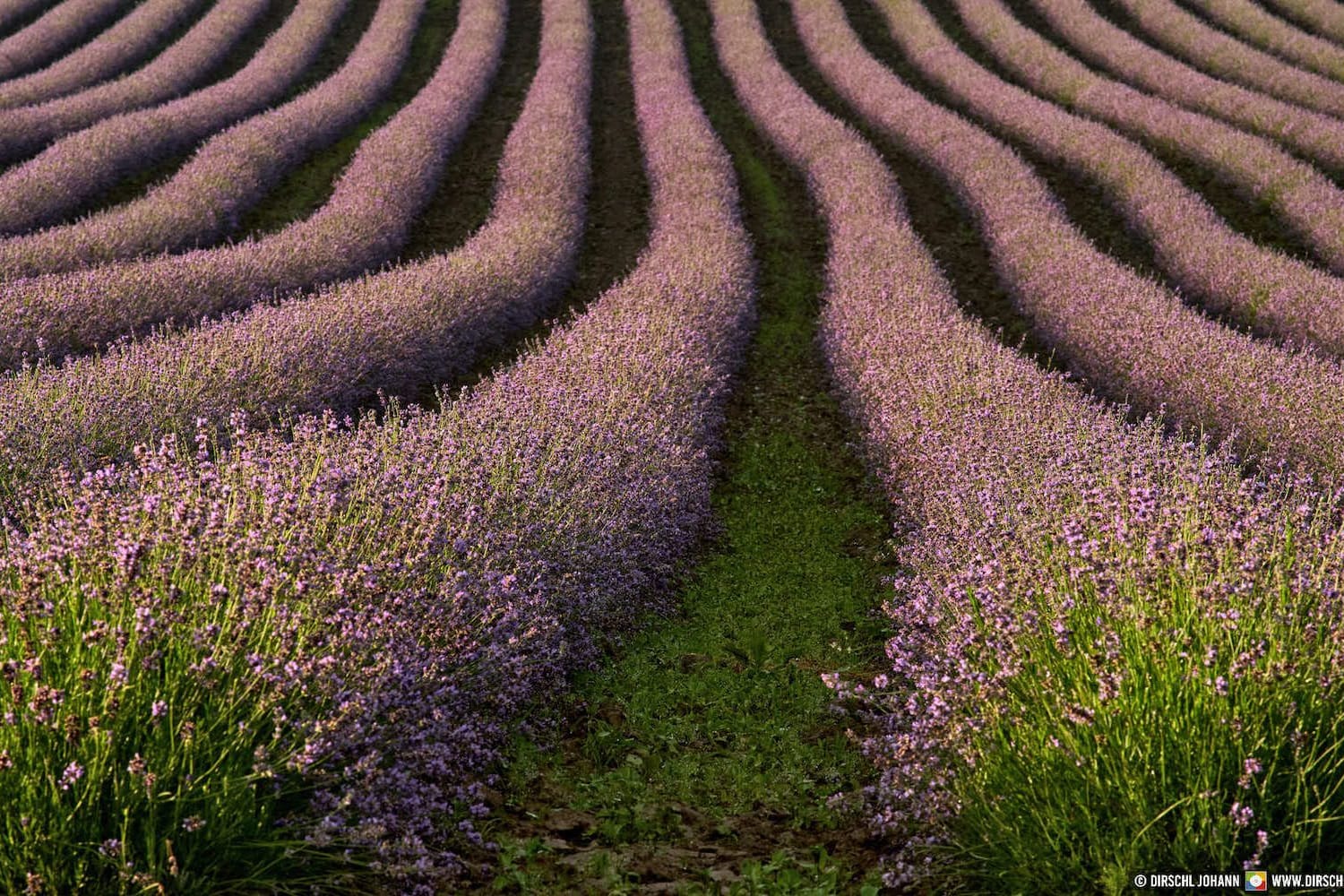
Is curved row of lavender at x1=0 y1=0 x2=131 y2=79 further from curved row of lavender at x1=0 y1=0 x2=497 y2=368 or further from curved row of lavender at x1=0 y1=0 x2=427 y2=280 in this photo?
curved row of lavender at x1=0 y1=0 x2=497 y2=368

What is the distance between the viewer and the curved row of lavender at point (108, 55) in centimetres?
Answer: 1653

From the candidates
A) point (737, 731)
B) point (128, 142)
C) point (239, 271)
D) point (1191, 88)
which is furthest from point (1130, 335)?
point (128, 142)

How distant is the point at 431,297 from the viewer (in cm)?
891

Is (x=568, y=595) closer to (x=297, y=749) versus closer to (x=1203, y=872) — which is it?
(x=297, y=749)

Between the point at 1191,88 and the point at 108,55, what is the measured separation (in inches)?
741

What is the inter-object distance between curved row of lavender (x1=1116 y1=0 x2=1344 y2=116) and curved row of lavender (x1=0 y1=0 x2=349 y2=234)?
16.4 metres

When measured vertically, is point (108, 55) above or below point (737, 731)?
above

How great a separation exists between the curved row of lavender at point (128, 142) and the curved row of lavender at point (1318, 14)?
1976cm

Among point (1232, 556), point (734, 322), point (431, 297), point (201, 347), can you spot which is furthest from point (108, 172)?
point (1232, 556)

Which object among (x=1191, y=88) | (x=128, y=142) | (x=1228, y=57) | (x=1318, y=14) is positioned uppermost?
(x=1318, y=14)

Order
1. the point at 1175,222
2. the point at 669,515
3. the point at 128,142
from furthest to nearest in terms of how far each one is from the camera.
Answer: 1. the point at 128,142
2. the point at 1175,222
3. the point at 669,515

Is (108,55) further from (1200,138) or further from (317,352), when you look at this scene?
(1200,138)

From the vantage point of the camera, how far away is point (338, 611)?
3174 mm

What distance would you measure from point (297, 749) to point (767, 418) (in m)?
5.69
